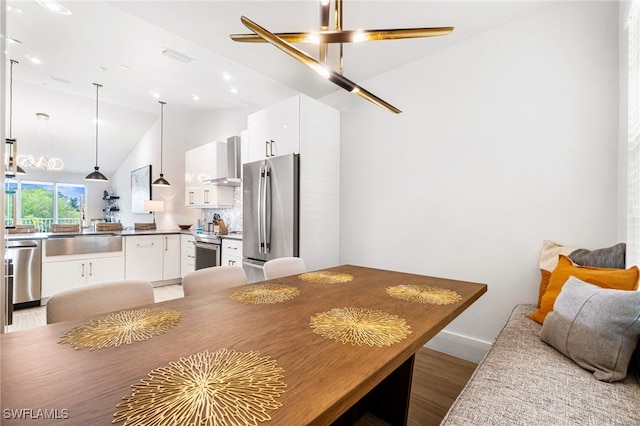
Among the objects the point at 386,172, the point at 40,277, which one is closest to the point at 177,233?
the point at 40,277

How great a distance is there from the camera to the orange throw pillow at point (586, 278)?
4.64ft

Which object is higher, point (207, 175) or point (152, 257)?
point (207, 175)

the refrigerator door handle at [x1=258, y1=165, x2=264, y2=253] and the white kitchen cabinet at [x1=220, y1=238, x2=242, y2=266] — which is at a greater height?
the refrigerator door handle at [x1=258, y1=165, x2=264, y2=253]

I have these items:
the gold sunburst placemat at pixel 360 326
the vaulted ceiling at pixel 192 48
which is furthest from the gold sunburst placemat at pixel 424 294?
the vaulted ceiling at pixel 192 48

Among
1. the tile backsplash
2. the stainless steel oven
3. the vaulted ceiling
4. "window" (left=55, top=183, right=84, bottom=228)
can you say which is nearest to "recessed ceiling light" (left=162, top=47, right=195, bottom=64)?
the vaulted ceiling

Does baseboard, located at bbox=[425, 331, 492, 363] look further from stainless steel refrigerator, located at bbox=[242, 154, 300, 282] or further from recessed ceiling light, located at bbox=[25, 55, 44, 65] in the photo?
recessed ceiling light, located at bbox=[25, 55, 44, 65]

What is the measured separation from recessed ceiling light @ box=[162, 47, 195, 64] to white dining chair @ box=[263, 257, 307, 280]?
8.54ft

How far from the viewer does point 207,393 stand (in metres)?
0.61

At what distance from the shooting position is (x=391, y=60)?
9.46ft

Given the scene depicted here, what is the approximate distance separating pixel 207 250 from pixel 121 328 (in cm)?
343

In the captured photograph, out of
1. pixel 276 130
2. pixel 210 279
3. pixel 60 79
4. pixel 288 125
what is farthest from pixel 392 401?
pixel 60 79

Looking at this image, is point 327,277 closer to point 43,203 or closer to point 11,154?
point 11,154

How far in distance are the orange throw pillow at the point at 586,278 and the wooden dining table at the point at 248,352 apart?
2.40 ft

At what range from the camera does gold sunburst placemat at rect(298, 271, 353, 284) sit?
174 cm
